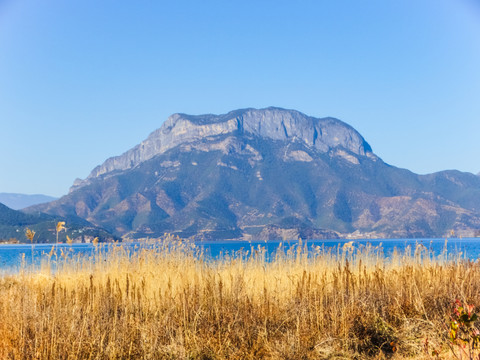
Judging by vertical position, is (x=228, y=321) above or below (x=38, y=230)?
above

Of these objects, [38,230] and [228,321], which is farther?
[38,230]

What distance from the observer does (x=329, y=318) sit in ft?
23.2

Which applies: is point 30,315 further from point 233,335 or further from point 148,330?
point 233,335

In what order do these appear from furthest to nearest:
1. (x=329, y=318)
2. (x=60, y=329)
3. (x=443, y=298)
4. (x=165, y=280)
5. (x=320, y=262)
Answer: (x=320, y=262)
(x=165, y=280)
(x=443, y=298)
(x=329, y=318)
(x=60, y=329)

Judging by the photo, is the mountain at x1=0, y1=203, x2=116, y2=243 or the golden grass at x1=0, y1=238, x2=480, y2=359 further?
Result: the mountain at x1=0, y1=203, x2=116, y2=243

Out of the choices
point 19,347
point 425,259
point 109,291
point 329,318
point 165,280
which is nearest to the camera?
point 19,347

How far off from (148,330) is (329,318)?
8.33ft

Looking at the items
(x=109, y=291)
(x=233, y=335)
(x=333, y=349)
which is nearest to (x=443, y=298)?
(x=333, y=349)

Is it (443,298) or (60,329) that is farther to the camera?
(443,298)

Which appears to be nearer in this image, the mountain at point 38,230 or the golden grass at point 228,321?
the golden grass at point 228,321

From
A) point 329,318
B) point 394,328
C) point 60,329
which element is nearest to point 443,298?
point 394,328

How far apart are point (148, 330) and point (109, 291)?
4.87ft

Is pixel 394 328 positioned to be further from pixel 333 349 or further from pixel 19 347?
pixel 19 347

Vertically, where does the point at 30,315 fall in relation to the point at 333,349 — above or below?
above
